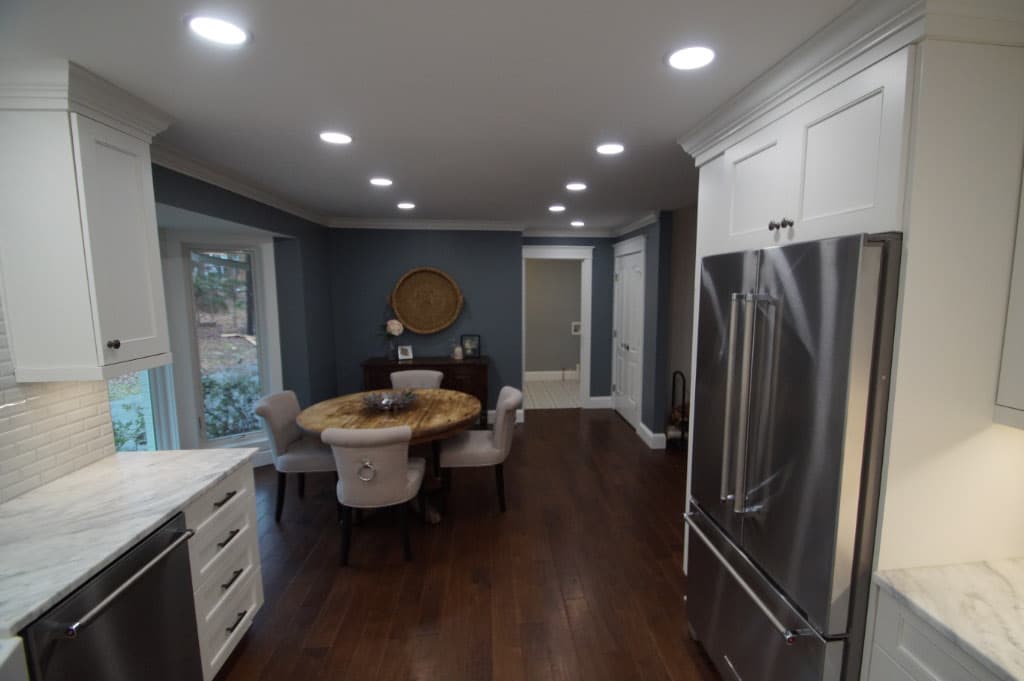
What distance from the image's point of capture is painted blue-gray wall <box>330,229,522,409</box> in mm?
5051

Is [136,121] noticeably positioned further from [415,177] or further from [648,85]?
[648,85]

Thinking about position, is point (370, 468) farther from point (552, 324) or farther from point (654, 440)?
point (552, 324)

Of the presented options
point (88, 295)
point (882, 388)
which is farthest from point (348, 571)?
point (882, 388)

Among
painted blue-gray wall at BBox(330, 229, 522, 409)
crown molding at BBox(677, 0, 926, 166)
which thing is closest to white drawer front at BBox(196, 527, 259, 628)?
crown molding at BBox(677, 0, 926, 166)

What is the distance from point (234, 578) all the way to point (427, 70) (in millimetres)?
2238

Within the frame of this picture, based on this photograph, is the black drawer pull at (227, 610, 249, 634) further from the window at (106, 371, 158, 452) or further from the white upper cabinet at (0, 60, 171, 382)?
the window at (106, 371, 158, 452)

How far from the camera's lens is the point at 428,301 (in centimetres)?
514

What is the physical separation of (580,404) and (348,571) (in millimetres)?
4134

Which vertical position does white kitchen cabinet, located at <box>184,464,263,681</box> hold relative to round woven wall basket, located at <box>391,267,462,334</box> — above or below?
below

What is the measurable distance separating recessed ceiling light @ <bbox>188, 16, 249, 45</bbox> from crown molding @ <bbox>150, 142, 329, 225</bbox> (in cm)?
134

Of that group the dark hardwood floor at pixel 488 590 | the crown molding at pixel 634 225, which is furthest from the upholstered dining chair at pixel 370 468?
the crown molding at pixel 634 225

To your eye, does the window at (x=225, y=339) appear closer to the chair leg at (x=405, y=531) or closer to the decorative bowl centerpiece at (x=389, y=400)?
the decorative bowl centerpiece at (x=389, y=400)

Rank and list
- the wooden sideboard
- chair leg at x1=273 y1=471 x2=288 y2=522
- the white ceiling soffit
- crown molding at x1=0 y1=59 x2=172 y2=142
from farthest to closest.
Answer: the wooden sideboard
chair leg at x1=273 y1=471 x2=288 y2=522
the white ceiling soffit
crown molding at x1=0 y1=59 x2=172 y2=142

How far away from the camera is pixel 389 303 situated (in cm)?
512
